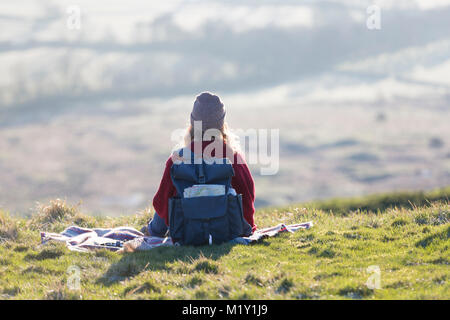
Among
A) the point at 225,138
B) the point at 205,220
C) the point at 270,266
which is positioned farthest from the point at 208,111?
the point at 270,266

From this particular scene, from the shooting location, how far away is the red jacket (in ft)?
26.8

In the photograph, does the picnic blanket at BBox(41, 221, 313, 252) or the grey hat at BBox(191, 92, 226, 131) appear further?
the picnic blanket at BBox(41, 221, 313, 252)

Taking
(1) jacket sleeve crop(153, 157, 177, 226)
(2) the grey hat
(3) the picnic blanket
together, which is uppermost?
(2) the grey hat

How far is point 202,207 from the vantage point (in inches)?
311

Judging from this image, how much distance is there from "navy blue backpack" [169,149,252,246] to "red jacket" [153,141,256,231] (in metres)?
0.18

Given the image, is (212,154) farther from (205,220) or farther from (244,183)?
(205,220)

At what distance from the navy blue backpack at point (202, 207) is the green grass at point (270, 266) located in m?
0.25

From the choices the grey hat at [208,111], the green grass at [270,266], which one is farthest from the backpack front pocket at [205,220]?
the grey hat at [208,111]

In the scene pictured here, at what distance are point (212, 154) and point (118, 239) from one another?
7.04 ft

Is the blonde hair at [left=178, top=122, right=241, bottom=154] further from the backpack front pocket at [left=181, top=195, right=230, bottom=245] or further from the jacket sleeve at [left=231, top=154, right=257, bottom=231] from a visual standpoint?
the backpack front pocket at [left=181, top=195, right=230, bottom=245]

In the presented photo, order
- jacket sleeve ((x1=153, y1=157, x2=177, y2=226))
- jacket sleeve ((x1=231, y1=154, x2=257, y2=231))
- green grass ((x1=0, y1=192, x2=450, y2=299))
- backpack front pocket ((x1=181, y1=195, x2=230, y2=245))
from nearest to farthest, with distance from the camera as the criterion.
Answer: green grass ((x1=0, y1=192, x2=450, y2=299)) → backpack front pocket ((x1=181, y1=195, x2=230, y2=245)) → jacket sleeve ((x1=153, y1=157, x2=177, y2=226)) → jacket sleeve ((x1=231, y1=154, x2=257, y2=231))

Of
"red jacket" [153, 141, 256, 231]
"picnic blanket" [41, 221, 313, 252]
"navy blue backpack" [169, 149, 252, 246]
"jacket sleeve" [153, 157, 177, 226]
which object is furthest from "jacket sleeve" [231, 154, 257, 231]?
"jacket sleeve" [153, 157, 177, 226]
